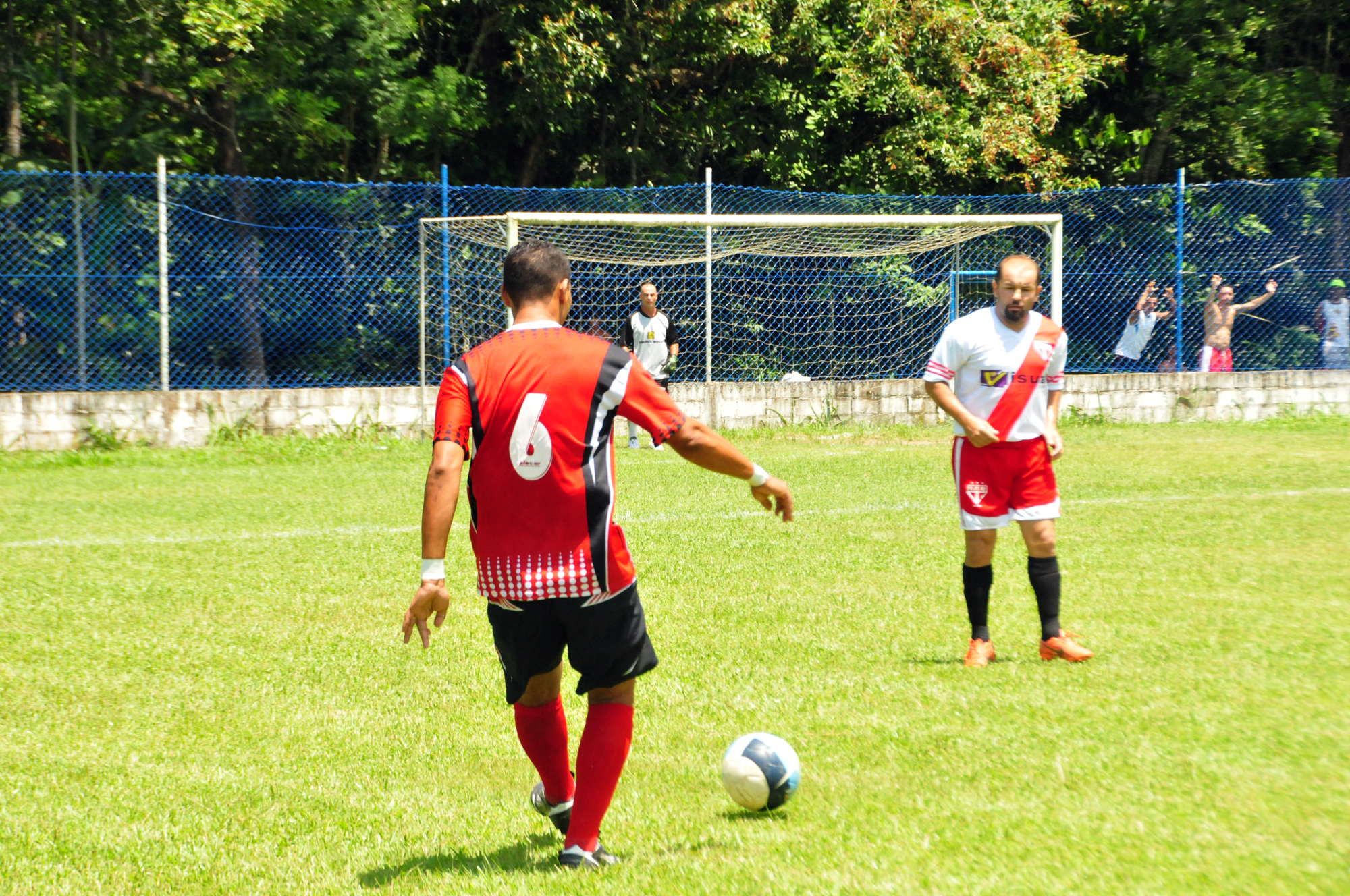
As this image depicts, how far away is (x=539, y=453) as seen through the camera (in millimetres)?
3420

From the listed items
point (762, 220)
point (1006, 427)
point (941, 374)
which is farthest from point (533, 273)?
point (762, 220)

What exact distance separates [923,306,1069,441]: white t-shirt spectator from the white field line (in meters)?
3.79

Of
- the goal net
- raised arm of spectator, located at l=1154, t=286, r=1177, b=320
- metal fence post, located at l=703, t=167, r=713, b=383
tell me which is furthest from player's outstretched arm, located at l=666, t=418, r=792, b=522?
raised arm of spectator, located at l=1154, t=286, r=1177, b=320

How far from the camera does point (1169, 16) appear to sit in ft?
69.8

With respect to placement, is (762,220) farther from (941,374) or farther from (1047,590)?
(1047,590)

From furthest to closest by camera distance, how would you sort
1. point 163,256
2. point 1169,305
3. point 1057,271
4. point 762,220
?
point 1169,305
point 1057,271
point 762,220
point 163,256

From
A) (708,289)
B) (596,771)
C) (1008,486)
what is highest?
(708,289)

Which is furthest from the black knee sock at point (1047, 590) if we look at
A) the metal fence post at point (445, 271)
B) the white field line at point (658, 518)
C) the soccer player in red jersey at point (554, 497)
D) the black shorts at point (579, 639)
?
the metal fence post at point (445, 271)

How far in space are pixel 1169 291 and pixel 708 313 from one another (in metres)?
6.19

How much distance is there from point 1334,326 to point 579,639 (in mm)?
16277

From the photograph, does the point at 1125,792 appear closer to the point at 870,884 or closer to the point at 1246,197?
the point at 870,884

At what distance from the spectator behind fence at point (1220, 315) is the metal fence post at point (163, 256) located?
12906 mm

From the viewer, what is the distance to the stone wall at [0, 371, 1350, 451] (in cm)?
1363

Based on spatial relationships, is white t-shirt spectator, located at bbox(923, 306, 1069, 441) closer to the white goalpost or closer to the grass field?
the grass field
